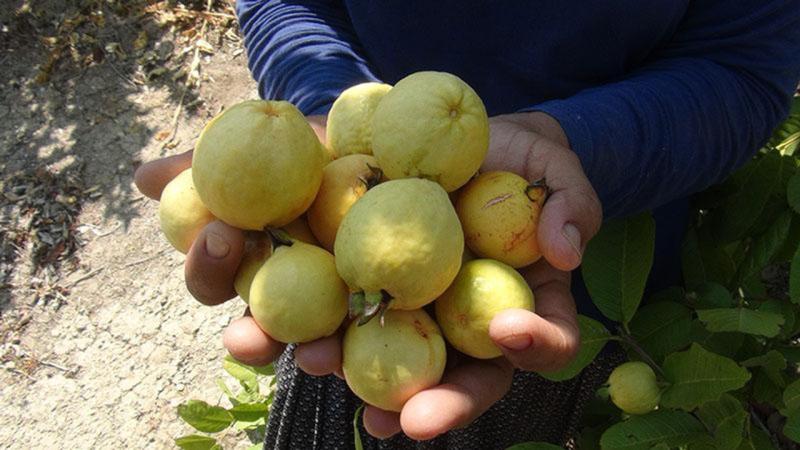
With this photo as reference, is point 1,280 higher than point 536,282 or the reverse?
the reverse

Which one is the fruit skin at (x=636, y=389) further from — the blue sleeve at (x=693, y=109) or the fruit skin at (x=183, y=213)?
the fruit skin at (x=183, y=213)

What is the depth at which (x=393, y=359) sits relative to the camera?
3.77ft

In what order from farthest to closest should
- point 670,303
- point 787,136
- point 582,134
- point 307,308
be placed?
point 787,136, point 670,303, point 582,134, point 307,308

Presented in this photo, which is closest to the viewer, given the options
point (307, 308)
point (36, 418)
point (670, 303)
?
point (307, 308)

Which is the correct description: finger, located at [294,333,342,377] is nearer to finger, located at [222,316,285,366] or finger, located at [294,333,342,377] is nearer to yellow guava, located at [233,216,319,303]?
finger, located at [222,316,285,366]

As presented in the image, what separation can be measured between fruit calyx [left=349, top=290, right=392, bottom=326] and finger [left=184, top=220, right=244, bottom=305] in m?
0.24

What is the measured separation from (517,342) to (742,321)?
58 cm

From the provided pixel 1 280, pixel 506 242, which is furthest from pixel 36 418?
pixel 506 242

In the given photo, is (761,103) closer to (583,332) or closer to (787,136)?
(787,136)

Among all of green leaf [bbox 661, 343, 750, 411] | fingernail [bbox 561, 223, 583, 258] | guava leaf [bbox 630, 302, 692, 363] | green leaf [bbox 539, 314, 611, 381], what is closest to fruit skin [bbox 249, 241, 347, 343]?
fingernail [bbox 561, 223, 583, 258]

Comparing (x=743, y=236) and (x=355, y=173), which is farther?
(x=743, y=236)

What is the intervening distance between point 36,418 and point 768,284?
277cm

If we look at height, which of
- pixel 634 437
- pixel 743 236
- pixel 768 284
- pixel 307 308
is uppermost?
pixel 307 308

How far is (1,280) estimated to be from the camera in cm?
335
